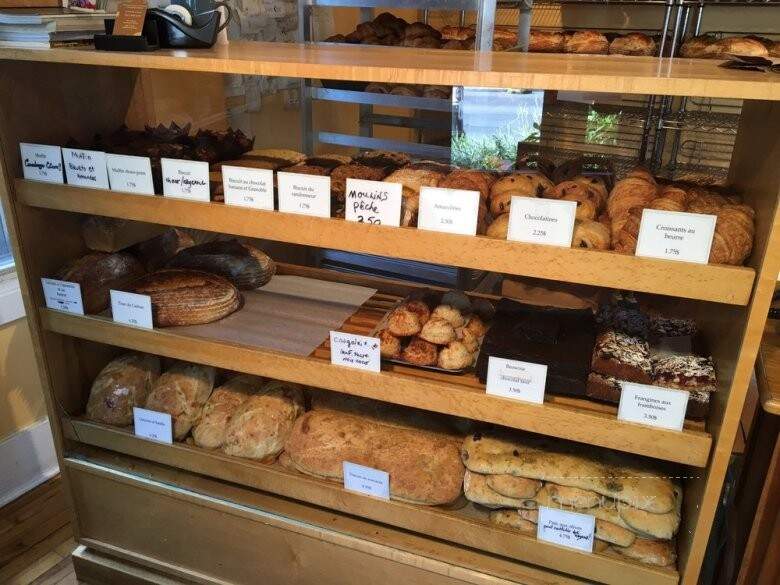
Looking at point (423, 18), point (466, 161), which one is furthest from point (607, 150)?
point (423, 18)

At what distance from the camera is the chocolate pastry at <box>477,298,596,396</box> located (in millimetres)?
1252

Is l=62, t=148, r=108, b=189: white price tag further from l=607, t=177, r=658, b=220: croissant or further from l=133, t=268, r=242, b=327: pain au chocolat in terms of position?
l=607, t=177, r=658, b=220: croissant

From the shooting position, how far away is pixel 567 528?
1306mm

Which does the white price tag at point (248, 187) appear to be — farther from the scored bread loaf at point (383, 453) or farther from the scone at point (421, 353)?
the scored bread loaf at point (383, 453)

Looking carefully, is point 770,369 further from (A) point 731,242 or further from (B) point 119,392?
(B) point 119,392

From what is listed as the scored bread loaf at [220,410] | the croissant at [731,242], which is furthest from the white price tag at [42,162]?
the croissant at [731,242]

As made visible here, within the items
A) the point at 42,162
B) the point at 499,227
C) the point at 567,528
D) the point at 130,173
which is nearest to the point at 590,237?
the point at 499,227

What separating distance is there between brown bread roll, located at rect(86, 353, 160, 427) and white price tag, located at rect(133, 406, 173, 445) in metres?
0.09

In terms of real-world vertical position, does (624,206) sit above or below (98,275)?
above

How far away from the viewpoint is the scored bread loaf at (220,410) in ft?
5.22

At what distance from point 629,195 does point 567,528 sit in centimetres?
70

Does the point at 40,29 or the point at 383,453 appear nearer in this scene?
the point at 40,29

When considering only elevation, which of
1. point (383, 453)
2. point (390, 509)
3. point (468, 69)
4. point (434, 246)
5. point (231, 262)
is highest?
point (468, 69)

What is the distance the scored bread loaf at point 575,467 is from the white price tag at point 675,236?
526 millimetres
